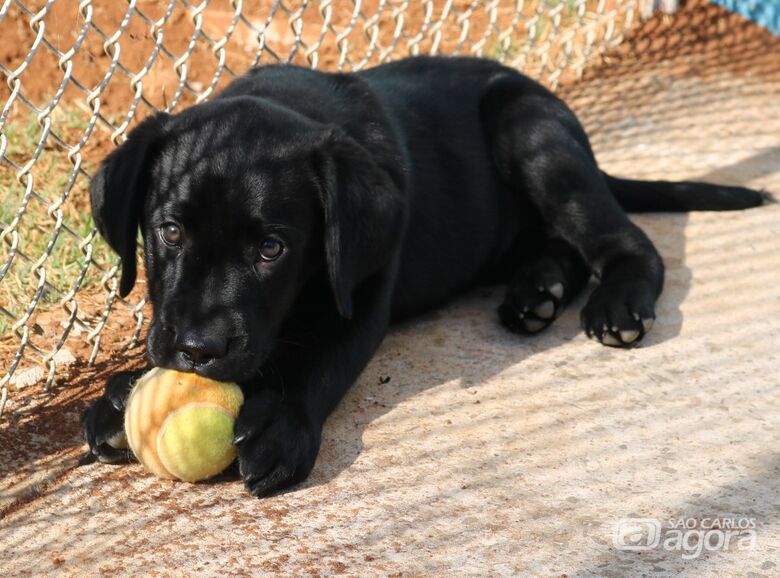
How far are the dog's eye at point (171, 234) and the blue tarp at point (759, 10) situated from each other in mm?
4764

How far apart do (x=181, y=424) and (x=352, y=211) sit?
709 mm

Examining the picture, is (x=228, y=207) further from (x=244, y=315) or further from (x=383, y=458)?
(x=383, y=458)

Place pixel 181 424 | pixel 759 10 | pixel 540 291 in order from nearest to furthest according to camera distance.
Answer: pixel 181 424 < pixel 540 291 < pixel 759 10

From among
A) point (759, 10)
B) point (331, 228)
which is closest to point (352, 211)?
point (331, 228)

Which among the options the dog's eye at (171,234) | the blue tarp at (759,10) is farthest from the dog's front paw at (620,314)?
the blue tarp at (759,10)

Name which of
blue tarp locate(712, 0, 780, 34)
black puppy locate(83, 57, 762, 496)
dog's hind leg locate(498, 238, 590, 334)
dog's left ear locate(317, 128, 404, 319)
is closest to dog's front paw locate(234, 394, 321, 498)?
black puppy locate(83, 57, 762, 496)

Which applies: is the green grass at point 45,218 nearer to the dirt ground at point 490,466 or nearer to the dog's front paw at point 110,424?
the dirt ground at point 490,466

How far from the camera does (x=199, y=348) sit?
9.16ft

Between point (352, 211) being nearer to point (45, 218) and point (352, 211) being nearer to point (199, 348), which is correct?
point (199, 348)

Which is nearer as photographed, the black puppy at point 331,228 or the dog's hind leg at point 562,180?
the black puppy at point 331,228

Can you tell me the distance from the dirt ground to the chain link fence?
309 millimetres

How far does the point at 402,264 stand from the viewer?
12.4 feet

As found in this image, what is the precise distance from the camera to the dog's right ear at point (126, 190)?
3.07 meters

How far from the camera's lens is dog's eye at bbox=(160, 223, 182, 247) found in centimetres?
296
